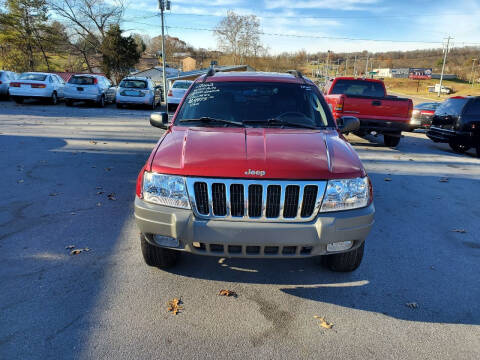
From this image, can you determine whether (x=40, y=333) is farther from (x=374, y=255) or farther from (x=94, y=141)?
(x=94, y=141)

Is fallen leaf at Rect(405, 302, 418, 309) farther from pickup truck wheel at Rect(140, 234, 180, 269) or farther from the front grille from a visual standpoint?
pickup truck wheel at Rect(140, 234, 180, 269)

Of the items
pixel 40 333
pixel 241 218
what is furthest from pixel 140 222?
pixel 40 333

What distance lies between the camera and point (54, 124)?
11898 millimetres

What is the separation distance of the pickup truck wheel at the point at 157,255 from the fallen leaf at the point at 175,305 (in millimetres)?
431

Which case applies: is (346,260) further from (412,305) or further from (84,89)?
(84,89)

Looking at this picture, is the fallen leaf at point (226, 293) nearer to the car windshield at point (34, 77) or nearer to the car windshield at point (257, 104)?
the car windshield at point (257, 104)

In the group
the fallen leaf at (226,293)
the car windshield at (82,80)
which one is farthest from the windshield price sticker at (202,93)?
the car windshield at (82,80)

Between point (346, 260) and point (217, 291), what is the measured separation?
1177mm

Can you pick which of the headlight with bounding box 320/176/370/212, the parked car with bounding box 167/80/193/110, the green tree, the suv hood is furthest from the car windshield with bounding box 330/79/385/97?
the green tree

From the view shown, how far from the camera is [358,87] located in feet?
38.1

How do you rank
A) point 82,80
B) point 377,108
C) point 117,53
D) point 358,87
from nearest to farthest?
1. point 377,108
2. point 358,87
3. point 82,80
4. point 117,53

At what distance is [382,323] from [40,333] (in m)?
2.44

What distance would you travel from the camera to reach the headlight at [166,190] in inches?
106

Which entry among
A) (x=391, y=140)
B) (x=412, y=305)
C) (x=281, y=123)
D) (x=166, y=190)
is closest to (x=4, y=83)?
(x=391, y=140)
